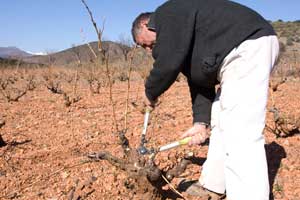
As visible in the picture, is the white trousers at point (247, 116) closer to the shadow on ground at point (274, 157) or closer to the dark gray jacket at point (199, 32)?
the dark gray jacket at point (199, 32)

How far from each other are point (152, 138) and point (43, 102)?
4.29 metres

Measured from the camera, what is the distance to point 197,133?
283 cm

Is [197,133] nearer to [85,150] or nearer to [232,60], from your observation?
[232,60]

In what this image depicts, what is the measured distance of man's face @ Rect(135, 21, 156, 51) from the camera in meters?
2.46

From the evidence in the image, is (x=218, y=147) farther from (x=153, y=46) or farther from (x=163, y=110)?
(x=163, y=110)

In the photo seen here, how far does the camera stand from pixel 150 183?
272 centimetres

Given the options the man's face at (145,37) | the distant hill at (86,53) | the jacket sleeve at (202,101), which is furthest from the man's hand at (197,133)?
the distant hill at (86,53)

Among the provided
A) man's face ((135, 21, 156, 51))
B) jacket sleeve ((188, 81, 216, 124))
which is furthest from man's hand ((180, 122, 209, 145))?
man's face ((135, 21, 156, 51))

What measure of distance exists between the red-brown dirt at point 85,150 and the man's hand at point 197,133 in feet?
1.67

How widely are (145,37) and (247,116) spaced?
29.0 inches

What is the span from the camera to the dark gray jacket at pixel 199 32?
2320 mm

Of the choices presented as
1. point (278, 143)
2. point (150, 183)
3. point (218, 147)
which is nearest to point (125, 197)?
point (150, 183)

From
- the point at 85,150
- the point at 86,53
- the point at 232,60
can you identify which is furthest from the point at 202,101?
the point at 86,53

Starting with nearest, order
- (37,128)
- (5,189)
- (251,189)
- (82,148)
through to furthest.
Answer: (251,189) < (5,189) < (82,148) < (37,128)
